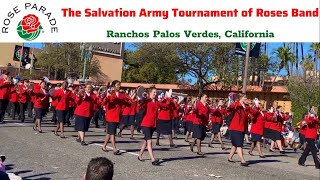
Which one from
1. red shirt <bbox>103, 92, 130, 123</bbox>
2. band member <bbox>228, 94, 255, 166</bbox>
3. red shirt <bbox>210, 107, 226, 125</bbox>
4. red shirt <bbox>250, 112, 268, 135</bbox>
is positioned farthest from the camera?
red shirt <bbox>210, 107, 226, 125</bbox>

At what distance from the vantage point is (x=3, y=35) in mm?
12508

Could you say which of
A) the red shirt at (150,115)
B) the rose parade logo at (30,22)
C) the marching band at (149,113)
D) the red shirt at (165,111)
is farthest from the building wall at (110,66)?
the red shirt at (150,115)

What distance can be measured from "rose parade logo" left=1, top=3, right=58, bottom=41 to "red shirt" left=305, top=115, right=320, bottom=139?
7.32 metres

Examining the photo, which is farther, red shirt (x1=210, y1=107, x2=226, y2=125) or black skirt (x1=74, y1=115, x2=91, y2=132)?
red shirt (x1=210, y1=107, x2=226, y2=125)

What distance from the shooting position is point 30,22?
12.4 metres

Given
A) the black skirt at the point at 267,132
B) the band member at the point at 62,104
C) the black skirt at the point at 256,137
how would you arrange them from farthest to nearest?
the black skirt at the point at 267,132
the black skirt at the point at 256,137
the band member at the point at 62,104

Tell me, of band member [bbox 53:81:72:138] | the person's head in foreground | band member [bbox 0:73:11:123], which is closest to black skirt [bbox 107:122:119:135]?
band member [bbox 53:81:72:138]

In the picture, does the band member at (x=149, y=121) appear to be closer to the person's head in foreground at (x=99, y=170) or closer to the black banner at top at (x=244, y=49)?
the person's head in foreground at (x=99, y=170)

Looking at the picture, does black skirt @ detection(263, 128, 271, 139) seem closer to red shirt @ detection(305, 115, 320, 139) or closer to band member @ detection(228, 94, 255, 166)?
red shirt @ detection(305, 115, 320, 139)

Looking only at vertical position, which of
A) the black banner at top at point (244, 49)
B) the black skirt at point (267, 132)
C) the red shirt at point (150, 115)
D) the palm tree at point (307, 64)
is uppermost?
the palm tree at point (307, 64)

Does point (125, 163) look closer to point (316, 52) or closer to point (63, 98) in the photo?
point (63, 98)

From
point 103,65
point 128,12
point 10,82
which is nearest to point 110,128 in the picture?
point 128,12

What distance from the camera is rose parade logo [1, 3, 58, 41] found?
1237cm

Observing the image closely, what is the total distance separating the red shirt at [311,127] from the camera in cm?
1291
